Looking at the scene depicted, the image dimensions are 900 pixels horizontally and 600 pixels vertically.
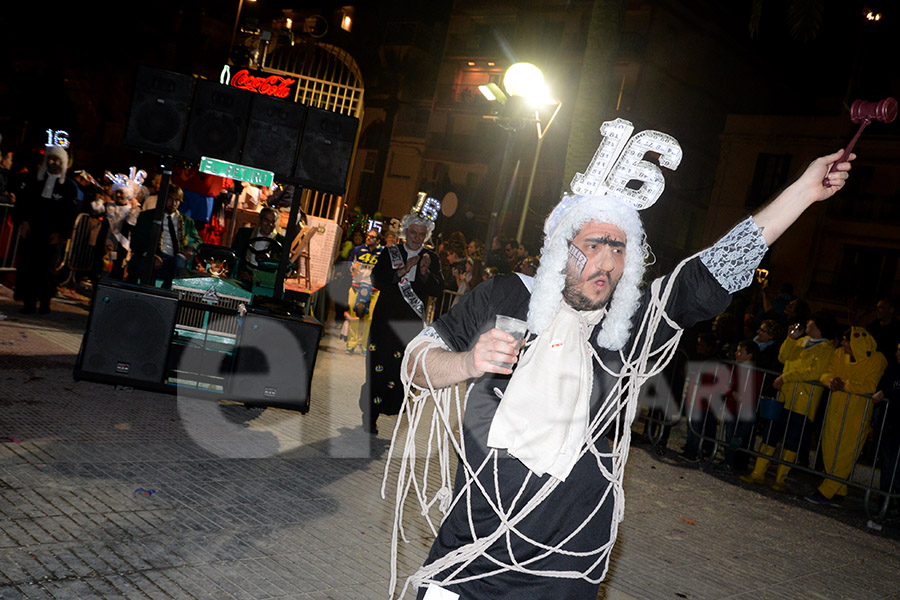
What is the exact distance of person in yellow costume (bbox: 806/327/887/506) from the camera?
822 cm

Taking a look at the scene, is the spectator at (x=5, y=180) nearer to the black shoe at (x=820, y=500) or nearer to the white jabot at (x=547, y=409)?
the white jabot at (x=547, y=409)

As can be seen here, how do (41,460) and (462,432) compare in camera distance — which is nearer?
(462,432)

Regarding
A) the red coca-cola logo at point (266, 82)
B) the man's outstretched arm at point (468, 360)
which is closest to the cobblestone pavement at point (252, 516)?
the man's outstretched arm at point (468, 360)

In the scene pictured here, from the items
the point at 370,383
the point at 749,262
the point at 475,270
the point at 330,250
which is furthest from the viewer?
the point at 330,250

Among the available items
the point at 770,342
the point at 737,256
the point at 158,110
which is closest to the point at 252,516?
the point at 737,256

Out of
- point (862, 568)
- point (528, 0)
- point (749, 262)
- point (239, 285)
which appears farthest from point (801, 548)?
point (528, 0)

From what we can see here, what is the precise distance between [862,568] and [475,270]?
9.91 m

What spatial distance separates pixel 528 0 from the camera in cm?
3634

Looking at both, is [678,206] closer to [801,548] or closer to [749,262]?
[801,548]

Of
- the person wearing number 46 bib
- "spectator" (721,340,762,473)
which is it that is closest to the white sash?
the person wearing number 46 bib

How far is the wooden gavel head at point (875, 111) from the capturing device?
242 cm

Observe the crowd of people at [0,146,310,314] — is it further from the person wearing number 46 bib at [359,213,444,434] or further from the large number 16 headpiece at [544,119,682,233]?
the large number 16 headpiece at [544,119,682,233]

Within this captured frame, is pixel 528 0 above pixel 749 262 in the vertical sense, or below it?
above

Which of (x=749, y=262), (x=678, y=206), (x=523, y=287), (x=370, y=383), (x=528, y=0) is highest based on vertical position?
(x=528, y=0)
